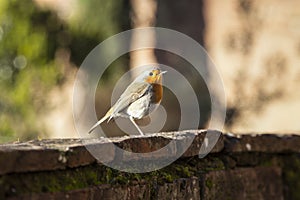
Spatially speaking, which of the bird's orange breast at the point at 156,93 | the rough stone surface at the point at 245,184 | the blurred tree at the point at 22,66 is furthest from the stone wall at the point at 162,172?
the blurred tree at the point at 22,66

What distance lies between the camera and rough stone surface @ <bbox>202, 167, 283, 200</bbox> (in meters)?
2.51

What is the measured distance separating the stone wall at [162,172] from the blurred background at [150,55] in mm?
4134

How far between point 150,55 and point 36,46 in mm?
2255

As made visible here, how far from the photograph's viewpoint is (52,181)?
5.99 feet

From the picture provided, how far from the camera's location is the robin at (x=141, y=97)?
3320 millimetres

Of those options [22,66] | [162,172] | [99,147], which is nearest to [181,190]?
[162,172]

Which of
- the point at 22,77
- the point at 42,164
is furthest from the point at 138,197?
the point at 22,77

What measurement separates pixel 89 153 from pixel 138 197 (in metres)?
0.26

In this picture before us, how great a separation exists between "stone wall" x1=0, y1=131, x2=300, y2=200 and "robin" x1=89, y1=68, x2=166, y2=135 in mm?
655

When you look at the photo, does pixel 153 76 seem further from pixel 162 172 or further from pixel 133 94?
pixel 162 172

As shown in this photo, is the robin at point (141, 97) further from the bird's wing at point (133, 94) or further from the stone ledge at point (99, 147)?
the stone ledge at point (99, 147)

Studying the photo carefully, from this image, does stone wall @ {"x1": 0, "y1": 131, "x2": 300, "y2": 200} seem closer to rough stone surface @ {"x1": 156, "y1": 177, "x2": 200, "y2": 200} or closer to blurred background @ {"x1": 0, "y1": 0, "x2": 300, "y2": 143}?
rough stone surface @ {"x1": 156, "y1": 177, "x2": 200, "y2": 200}

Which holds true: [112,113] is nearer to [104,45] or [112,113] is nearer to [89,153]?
[89,153]

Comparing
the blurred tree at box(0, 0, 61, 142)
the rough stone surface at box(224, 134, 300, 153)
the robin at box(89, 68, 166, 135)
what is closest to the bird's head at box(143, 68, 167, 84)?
the robin at box(89, 68, 166, 135)
